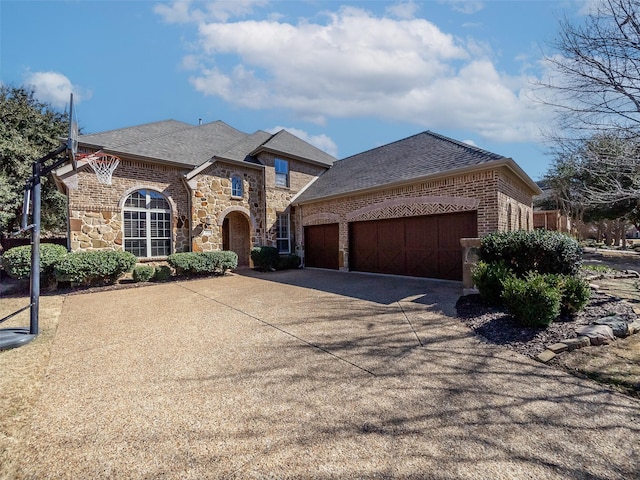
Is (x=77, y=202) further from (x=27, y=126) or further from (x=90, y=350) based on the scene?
(x=27, y=126)

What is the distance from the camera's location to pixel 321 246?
14328 mm

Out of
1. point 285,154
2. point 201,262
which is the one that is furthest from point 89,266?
point 285,154

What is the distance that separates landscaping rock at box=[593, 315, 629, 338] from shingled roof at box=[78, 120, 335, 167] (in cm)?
1327

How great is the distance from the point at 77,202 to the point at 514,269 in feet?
44.3

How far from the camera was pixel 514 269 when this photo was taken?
21.1 feet

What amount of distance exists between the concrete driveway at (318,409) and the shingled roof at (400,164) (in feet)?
19.2

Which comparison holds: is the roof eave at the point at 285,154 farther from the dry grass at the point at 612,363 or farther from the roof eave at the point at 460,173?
the dry grass at the point at 612,363

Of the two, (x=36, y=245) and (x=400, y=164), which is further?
(x=400, y=164)

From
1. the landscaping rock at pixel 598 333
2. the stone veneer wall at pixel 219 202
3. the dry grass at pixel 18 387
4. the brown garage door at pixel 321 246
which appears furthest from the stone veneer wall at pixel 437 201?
the dry grass at pixel 18 387

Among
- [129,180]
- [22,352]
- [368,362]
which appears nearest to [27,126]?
[129,180]

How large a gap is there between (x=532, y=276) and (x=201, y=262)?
10652mm

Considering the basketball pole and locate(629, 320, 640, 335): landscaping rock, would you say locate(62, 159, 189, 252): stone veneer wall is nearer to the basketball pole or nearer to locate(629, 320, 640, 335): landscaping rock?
the basketball pole

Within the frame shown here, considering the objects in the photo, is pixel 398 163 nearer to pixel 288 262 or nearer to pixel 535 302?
pixel 288 262

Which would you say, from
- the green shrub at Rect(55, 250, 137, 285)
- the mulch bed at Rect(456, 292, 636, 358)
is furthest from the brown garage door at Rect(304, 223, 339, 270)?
the mulch bed at Rect(456, 292, 636, 358)
